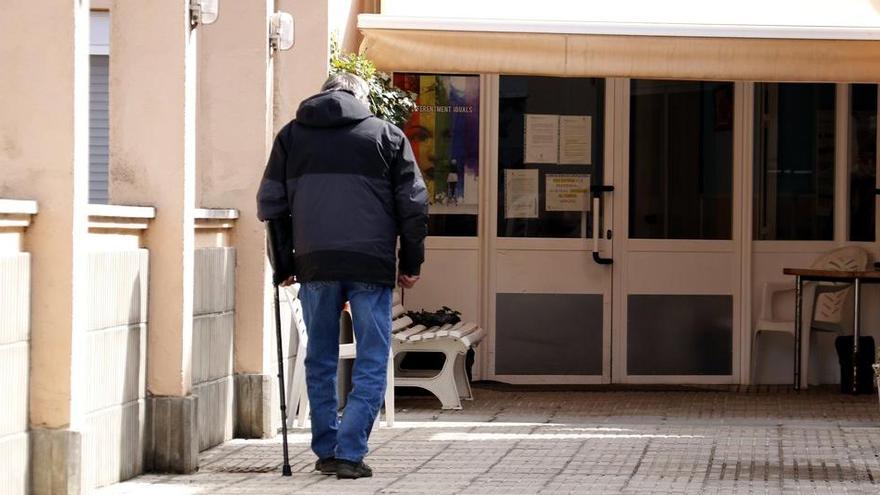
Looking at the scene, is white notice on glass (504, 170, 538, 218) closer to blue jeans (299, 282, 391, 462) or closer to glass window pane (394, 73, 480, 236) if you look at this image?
glass window pane (394, 73, 480, 236)

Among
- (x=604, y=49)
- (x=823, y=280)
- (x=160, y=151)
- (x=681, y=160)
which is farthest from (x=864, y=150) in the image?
(x=160, y=151)

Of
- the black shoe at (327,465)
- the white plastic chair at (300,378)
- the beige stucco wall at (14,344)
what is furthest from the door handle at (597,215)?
the beige stucco wall at (14,344)

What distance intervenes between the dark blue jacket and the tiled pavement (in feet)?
3.21

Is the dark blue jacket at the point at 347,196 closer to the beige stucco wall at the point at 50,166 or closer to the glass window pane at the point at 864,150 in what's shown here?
the beige stucco wall at the point at 50,166

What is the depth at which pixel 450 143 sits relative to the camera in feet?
43.4

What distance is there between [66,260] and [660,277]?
738 centimetres

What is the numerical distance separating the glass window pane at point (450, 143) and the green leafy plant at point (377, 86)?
5.23ft

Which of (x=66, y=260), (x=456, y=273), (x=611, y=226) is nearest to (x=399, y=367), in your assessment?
(x=456, y=273)

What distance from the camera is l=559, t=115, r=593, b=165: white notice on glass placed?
1333 cm

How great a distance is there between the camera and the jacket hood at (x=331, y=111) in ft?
26.3

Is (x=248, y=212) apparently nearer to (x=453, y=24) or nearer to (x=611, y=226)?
(x=453, y=24)

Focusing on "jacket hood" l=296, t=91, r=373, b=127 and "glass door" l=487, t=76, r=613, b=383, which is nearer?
"jacket hood" l=296, t=91, r=373, b=127

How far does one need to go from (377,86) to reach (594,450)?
9.52 ft

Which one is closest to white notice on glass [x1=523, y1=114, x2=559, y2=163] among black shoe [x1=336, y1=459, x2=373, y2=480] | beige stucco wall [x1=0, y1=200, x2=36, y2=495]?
black shoe [x1=336, y1=459, x2=373, y2=480]
